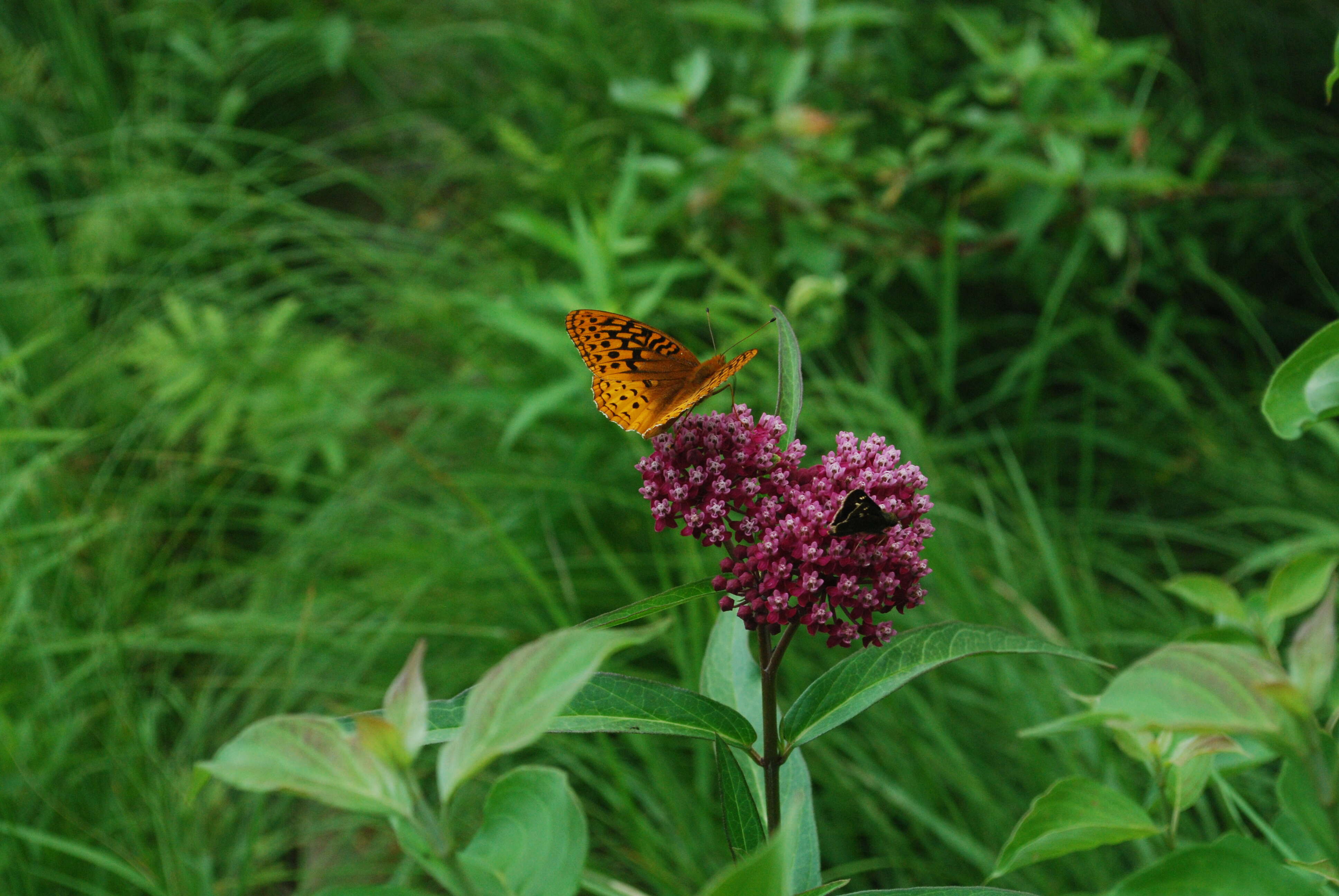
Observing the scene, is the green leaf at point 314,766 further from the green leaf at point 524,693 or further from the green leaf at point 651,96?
the green leaf at point 651,96

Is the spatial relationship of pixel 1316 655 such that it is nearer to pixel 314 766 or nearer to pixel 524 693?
pixel 524 693

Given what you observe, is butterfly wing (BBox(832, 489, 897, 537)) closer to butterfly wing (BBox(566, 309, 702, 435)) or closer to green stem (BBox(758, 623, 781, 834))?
green stem (BBox(758, 623, 781, 834))

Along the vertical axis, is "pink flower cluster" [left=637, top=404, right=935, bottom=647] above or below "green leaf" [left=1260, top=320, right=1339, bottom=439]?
below

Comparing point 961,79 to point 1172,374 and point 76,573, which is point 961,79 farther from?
point 76,573

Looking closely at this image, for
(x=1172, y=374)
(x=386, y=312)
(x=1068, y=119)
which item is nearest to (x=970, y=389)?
(x=1172, y=374)

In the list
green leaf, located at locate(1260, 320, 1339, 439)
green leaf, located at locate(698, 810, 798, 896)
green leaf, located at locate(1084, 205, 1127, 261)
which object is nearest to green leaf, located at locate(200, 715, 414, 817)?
green leaf, located at locate(698, 810, 798, 896)

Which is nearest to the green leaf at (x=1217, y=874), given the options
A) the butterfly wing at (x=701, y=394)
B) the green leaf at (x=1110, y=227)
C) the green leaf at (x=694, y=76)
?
the butterfly wing at (x=701, y=394)
